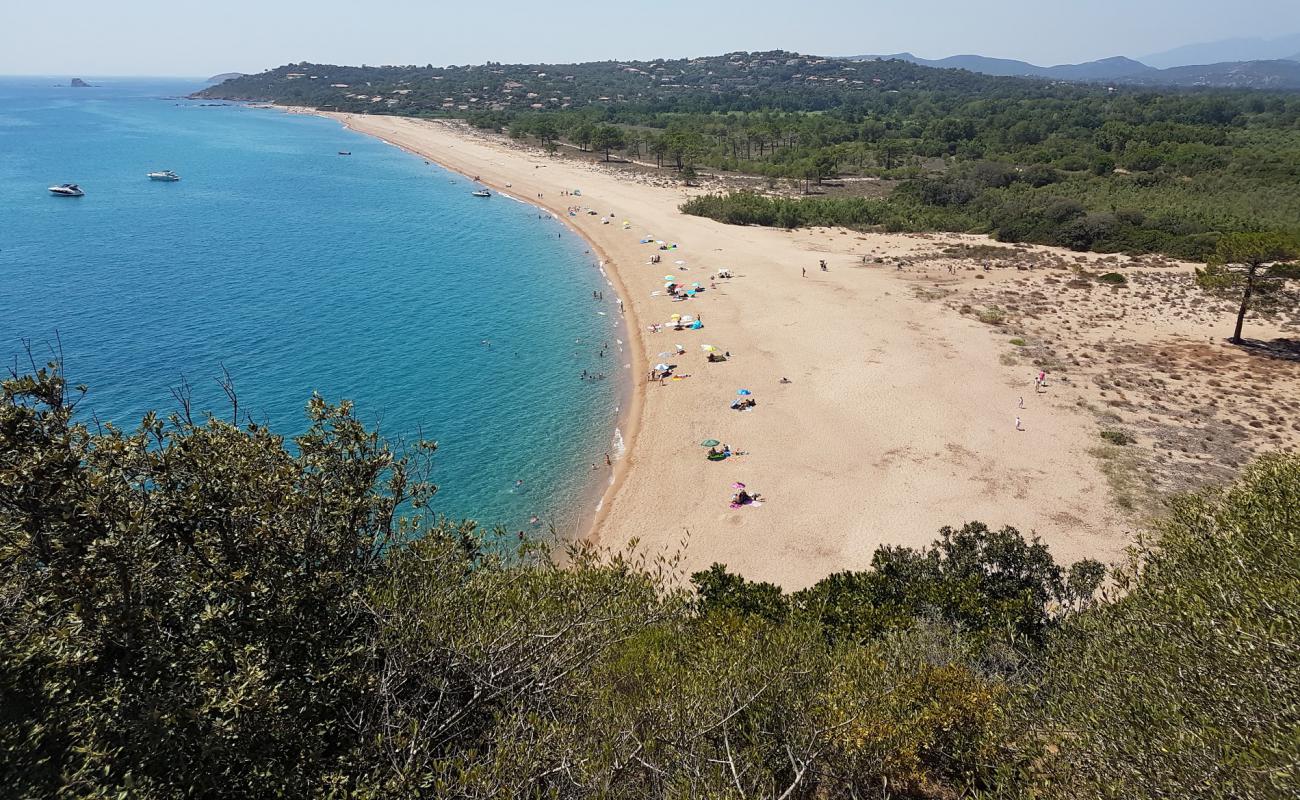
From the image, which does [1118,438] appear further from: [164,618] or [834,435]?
[164,618]

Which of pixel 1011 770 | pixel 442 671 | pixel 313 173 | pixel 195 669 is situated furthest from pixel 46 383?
pixel 313 173

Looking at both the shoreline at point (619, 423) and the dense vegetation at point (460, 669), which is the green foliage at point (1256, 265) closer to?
the dense vegetation at point (460, 669)

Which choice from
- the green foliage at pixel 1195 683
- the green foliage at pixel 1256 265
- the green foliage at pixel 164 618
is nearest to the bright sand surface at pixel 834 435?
the green foliage at pixel 164 618

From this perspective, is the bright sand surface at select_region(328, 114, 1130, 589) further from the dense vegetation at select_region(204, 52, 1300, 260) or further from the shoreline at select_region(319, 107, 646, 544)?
the dense vegetation at select_region(204, 52, 1300, 260)

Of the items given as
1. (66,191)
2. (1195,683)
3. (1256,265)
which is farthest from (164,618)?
(66,191)

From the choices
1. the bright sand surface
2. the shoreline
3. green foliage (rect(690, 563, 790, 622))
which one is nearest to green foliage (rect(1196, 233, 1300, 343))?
the bright sand surface

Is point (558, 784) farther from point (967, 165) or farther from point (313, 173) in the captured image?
point (313, 173)
